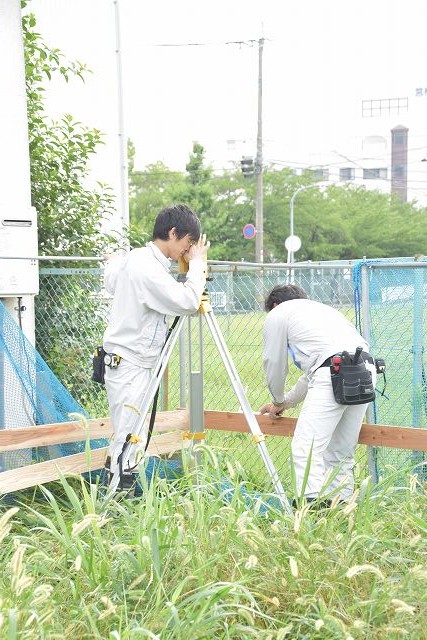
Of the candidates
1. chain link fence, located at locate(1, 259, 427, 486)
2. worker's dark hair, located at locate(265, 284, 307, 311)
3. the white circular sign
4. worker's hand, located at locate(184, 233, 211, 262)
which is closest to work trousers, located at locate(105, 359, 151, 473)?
chain link fence, located at locate(1, 259, 427, 486)

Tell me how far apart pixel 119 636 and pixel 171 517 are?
0.82 metres

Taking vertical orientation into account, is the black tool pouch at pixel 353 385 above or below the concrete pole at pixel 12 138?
below

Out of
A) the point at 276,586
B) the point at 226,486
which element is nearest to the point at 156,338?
the point at 226,486

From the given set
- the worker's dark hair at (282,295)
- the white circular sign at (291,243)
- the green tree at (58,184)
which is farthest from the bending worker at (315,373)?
the white circular sign at (291,243)

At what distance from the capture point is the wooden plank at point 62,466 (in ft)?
15.6

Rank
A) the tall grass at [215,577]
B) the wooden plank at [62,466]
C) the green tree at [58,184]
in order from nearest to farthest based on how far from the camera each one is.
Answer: the tall grass at [215,577] → the wooden plank at [62,466] → the green tree at [58,184]

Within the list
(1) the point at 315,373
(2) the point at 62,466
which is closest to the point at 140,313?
(2) the point at 62,466

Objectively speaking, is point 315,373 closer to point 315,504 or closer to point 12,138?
point 315,504

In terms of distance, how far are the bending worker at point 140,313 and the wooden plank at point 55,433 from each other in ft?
0.87

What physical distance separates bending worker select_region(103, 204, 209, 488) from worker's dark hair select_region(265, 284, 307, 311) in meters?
0.66

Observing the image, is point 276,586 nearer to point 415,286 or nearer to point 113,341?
point 113,341

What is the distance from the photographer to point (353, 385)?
502 centimetres

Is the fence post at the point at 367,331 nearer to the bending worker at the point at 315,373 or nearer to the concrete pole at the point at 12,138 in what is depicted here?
the bending worker at the point at 315,373

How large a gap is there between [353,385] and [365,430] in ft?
1.87
